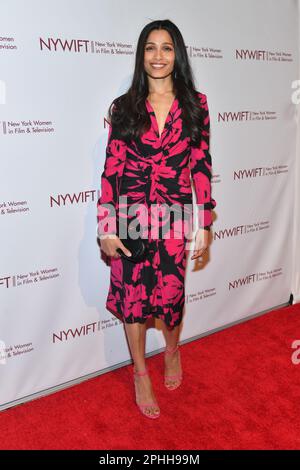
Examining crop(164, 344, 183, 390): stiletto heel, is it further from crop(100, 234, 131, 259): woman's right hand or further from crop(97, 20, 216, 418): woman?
crop(100, 234, 131, 259): woman's right hand

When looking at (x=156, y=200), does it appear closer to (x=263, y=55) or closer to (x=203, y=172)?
(x=203, y=172)

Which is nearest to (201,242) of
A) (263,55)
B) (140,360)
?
(140,360)

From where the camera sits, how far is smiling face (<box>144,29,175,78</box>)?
2.00 m

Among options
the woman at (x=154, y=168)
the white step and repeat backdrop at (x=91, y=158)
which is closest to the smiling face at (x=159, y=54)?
the woman at (x=154, y=168)

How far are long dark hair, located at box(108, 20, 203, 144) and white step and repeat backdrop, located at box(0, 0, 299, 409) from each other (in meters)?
0.23

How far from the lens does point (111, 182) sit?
208 centimetres

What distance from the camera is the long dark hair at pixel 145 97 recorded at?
2.02 m

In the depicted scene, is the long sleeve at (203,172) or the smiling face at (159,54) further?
the long sleeve at (203,172)

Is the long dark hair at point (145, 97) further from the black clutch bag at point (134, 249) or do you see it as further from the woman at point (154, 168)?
the black clutch bag at point (134, 249)

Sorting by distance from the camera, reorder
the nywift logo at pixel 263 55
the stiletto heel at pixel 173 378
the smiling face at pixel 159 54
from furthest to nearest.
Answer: the nywift logo at pixel 263 55
the stiletto heel at pixel 173 378
the smiling face at pixel 159 54

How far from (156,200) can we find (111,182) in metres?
0.21

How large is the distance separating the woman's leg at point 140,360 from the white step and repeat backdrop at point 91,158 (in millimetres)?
316

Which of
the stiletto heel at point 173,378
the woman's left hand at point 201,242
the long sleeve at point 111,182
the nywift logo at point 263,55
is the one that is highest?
the nywift logo at point 263,55
